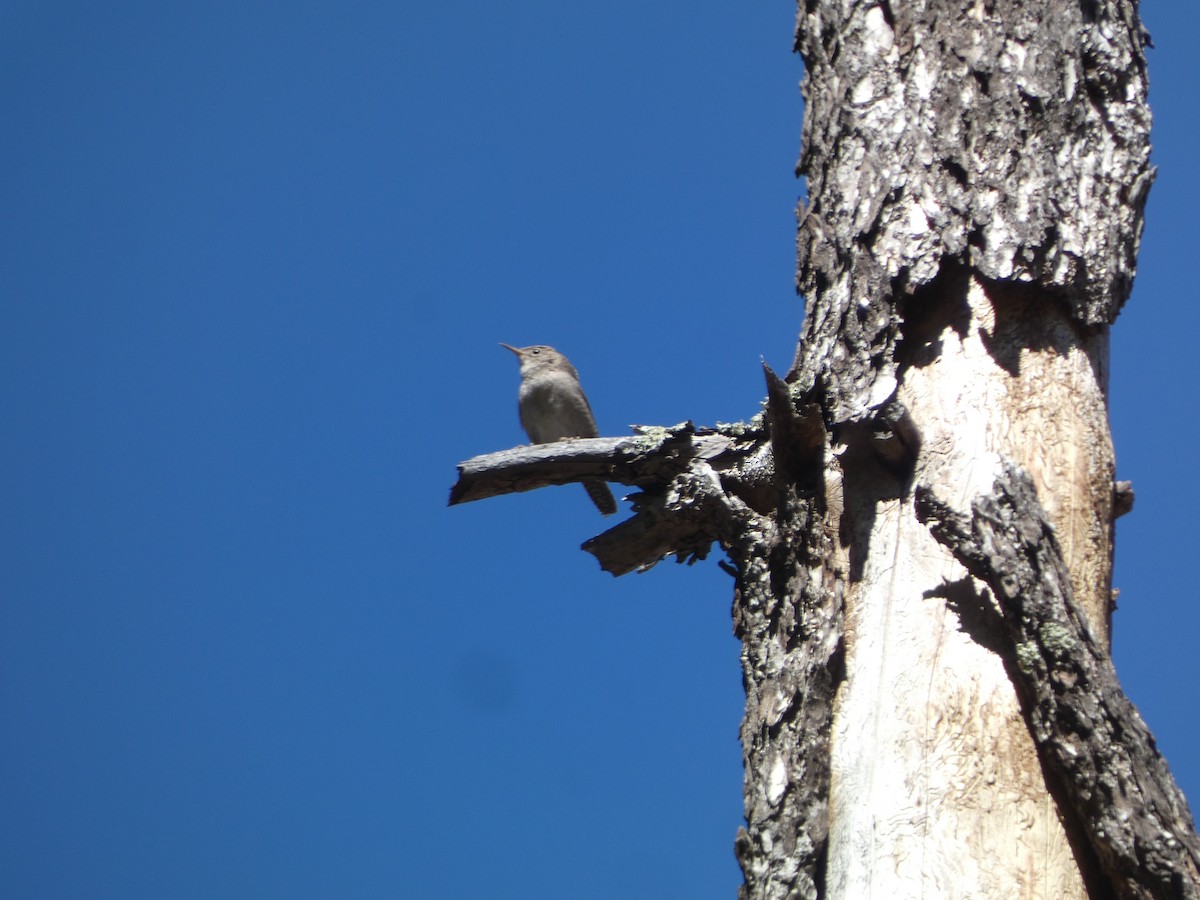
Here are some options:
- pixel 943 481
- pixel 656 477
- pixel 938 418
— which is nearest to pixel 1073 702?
pixel 943 481

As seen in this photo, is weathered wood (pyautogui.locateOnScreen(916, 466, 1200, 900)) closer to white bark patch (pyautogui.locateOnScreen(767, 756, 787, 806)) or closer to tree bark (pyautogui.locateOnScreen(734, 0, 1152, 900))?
tree bark (pyautogui.locateOnScreen(734, 0, 1152, 900))

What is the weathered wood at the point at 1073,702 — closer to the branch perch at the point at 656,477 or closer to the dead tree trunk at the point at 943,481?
the dead tree trunk at the point at 943,481

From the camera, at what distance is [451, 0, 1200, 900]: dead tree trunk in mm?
2303

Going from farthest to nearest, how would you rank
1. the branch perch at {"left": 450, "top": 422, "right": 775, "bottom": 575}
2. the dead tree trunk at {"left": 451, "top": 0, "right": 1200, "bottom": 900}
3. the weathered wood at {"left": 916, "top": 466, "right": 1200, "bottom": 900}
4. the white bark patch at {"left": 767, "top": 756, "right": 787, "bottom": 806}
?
the branch perch at {"left": 450, "top": 422, "right": 775, "bottom": 575}, the white bark patch at {"left": 767, "top": 756, "right": 787, "bottom": 806}, the dead tree trunk at {"left": 451, "top": 0, "right": 1200, "bottom": 900}, the weathered wood at {"left": 916, "top": 466, "right": 1200, "bottom": 900}

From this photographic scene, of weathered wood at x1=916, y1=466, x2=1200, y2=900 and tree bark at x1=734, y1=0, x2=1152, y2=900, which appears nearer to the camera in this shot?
weathered wood at x1=916, y1=466, x2=1200, y2=900

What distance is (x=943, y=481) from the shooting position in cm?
274

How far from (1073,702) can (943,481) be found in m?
0.61

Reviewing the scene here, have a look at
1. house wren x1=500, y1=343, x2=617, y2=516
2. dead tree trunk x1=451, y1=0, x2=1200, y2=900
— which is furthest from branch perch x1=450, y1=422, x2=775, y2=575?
house wren x1=500, y1=343, x2=617, y2=516

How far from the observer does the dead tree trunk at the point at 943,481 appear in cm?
230

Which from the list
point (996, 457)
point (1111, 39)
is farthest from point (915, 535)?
point (1111, 39)

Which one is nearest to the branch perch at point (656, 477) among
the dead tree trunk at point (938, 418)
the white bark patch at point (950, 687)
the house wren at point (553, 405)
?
the dead tree trunk at point (938, 418)

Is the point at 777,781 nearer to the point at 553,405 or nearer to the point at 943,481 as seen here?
the point at 943,481

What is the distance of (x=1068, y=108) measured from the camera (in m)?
3.11

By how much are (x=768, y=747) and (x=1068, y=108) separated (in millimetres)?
1698
